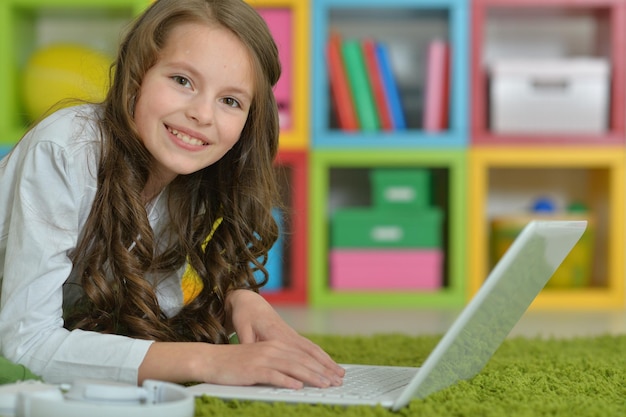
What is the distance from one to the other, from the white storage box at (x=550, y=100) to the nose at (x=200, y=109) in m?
1.56

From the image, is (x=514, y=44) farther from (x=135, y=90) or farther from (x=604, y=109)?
(x=135, y=90)

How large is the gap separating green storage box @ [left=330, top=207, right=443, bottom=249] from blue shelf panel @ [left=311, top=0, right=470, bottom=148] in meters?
0.19

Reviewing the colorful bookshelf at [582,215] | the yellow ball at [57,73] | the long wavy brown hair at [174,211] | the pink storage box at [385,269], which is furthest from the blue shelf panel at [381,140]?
the long wavy brown hair at [174,211]

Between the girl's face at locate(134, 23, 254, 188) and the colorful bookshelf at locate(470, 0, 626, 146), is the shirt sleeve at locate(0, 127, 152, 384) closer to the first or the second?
the girl's face at locate(134, 23, 254, 188)

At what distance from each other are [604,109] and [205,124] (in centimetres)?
171

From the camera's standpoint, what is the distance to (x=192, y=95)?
1.09 metres

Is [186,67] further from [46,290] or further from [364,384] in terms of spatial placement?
[364,384]

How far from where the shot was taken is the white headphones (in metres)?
0.75

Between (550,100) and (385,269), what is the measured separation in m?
0.64

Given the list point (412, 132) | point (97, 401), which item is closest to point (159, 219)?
point (97, 401)

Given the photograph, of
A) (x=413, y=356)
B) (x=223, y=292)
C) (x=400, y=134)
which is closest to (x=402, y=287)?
(x=400, y=134)

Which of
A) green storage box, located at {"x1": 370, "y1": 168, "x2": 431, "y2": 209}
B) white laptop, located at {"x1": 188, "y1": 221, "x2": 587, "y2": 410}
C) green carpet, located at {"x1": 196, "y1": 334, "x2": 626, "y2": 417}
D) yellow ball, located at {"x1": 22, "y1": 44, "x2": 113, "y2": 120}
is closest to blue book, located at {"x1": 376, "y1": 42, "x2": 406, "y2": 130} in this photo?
green storage box, located at {"x1": 370, "y1": 168, "x2": 431, "y2": 209}

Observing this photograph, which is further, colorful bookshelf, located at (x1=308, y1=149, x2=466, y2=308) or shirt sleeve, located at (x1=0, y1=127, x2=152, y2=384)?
colorful bookshelf, located at (x1=308, y1=149, x2=466, y2=308)

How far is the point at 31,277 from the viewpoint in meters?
0.98
